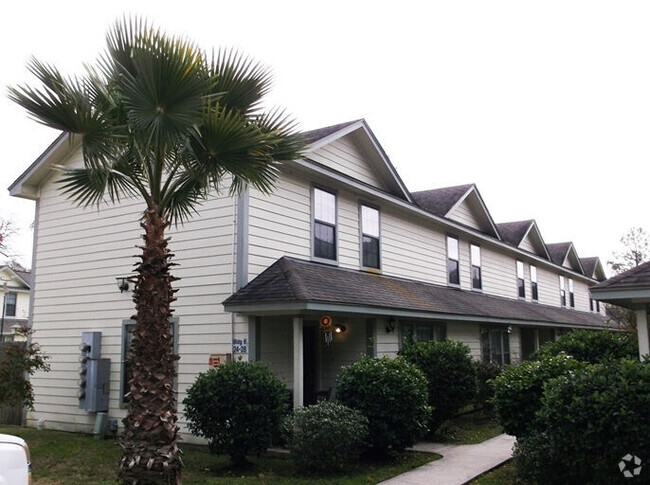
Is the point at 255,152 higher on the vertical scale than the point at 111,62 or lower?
lower

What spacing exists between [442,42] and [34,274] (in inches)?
460

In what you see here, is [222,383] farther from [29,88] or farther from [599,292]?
[599,292]

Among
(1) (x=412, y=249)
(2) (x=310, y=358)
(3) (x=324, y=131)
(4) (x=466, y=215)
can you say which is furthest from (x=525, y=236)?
(2) (x=310, y=358)

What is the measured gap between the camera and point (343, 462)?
926 centimetres

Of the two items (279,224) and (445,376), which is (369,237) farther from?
(445,376)

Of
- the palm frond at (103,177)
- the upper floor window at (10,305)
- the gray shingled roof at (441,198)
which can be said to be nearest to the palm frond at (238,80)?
the palm frond at (103,177)

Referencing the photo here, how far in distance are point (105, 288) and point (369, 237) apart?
6.57 metres

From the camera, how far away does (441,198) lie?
20.4 metres

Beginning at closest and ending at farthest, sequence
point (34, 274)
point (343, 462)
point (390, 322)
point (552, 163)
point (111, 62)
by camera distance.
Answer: point (111, 62), point (343, 462), point (390, 322), point (34, 274), point (552, 163)

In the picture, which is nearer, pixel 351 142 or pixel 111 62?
pixel 111 62

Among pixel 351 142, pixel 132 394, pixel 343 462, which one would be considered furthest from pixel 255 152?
pixel 351 142

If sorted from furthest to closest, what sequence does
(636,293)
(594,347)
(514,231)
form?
(514,231) < (594,347) < (636,293)

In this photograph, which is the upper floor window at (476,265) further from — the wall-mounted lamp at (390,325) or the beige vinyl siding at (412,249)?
the wall-mounted lamp at (390,325)

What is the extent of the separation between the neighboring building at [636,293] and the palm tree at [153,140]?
5727mm
